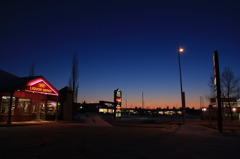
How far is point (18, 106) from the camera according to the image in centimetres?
2277

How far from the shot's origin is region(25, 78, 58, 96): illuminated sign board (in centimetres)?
2131

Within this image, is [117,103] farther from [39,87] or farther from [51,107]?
[39,87]

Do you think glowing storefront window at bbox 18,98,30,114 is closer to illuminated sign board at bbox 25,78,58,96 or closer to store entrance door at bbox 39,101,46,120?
store entrance door at bbox 39,101,46,120

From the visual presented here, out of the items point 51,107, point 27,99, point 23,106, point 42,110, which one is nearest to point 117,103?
point 51,107

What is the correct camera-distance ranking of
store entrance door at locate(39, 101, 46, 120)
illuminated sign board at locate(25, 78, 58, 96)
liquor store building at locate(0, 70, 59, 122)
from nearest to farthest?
liquor store building at locate(0, 70, 59, 122) < illuminated sign board at locate(25, 78, 58, 96) < store entrance door at locate(39, 101, 46, 120)

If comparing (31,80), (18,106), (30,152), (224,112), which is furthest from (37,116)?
(224,112)

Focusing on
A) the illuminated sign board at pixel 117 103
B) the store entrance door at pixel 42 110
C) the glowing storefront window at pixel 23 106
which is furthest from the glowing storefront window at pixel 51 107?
the illuminated sign board at pixel 117 103

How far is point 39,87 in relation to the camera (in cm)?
2262

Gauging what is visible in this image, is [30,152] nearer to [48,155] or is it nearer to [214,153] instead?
[48,155]

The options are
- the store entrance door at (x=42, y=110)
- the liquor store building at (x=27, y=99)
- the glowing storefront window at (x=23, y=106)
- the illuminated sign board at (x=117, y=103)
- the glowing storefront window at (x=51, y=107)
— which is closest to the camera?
the liquor store building at (x=27, y=99)

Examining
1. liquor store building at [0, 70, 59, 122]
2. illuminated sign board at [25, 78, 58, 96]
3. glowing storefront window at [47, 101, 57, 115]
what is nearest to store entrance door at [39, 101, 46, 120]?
liquor store building at [0, 70, 59, 122]

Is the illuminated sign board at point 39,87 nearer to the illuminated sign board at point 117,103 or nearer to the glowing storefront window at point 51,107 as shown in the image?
the glowing storefront window at point 51,107

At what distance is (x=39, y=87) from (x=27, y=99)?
3066 mm

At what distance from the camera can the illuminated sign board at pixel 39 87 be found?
21.3 metres
